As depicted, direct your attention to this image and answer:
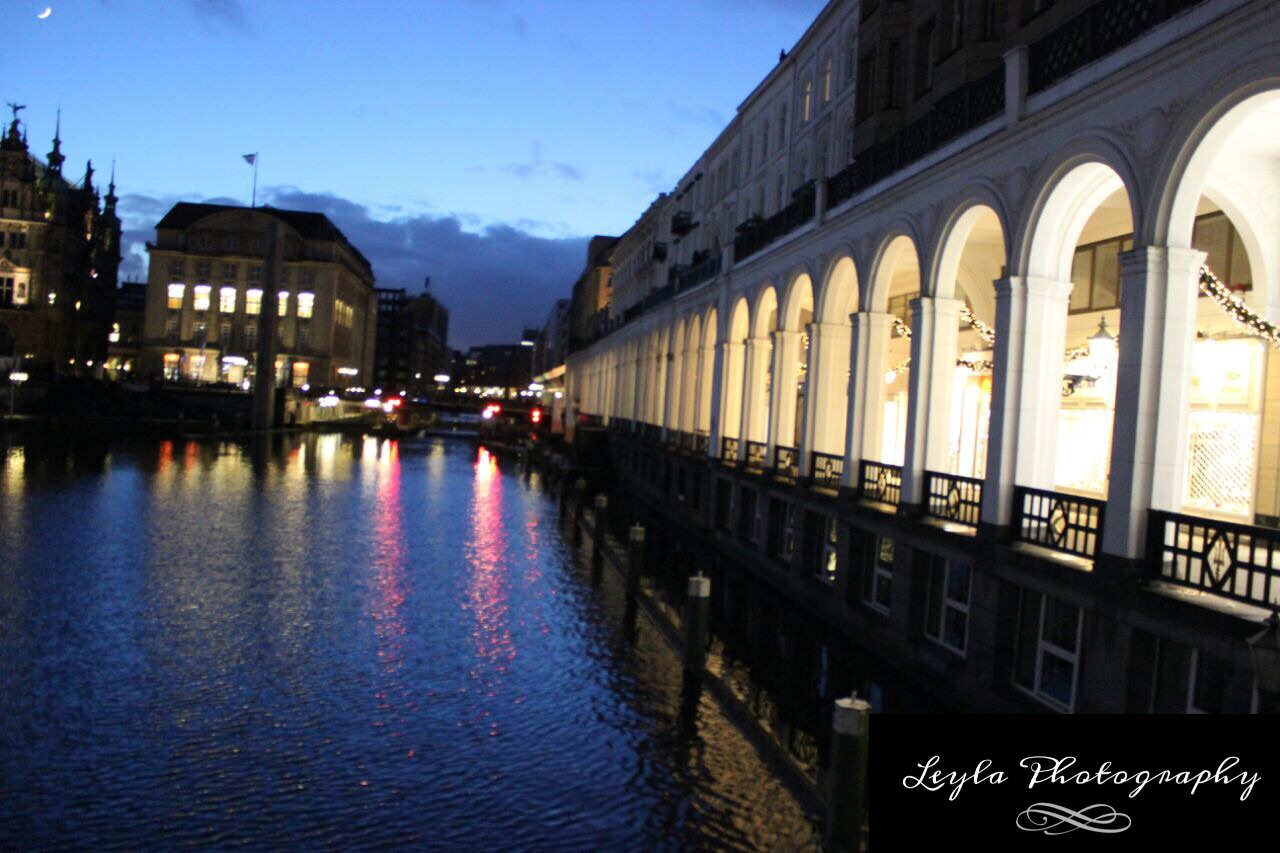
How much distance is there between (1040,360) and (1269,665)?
8.55 metres

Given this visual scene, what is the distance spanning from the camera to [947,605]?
16.3 metres

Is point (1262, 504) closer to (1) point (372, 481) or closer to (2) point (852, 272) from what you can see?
(2) point (852, 272)

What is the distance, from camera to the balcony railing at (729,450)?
106 feet

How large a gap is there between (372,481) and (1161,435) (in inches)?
1610

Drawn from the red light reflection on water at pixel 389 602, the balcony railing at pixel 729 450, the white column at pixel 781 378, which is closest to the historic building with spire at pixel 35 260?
the red light reflection on water at pixel 389 602

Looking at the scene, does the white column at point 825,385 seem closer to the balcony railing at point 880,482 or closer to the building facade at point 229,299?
the balcony railing at point 880,482

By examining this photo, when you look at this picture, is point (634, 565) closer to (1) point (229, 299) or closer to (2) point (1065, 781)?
(2) point (1065, 781)

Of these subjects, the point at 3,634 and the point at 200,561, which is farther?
the point at 200,561

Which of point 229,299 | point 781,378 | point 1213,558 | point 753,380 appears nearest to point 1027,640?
point 1213,558

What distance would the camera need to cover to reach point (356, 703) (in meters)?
13.8

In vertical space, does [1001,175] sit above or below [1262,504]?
above

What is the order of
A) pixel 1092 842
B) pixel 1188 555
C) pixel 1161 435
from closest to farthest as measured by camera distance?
1. pixel 1092 842
2. pixel 1188 555
3. pixel 1161 435

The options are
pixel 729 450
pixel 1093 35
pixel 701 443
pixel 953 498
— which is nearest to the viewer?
pixel 1093 35

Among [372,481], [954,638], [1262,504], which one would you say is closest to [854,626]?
[954,638]
